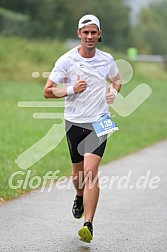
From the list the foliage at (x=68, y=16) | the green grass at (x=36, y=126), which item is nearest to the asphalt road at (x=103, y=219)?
the green grass at (x=36, y=126)

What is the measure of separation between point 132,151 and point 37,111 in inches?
313

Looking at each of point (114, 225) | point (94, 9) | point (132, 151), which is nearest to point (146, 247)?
point (114, 225)

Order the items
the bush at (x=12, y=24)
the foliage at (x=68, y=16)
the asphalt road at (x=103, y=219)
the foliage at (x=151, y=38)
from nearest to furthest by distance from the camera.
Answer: the asphalt road at (x=103, y=219)
the bush at (x=12, y=24)
the foliage at (x=68, y=16)
the foliage at (x=151, y=38)

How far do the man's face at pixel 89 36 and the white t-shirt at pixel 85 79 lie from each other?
0.53 feet

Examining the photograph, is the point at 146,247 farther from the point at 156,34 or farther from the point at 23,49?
the point at 156,34

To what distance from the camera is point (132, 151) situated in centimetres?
1742

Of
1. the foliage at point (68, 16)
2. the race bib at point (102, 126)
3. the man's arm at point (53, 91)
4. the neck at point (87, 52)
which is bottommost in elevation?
the foliage at point (68, 16)

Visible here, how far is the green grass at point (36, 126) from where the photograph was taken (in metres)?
13.8

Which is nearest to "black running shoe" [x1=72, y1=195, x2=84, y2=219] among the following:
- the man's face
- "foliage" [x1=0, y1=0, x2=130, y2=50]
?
the man's face

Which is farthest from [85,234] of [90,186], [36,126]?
[36,126]

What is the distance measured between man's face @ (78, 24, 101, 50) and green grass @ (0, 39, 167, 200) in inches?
129

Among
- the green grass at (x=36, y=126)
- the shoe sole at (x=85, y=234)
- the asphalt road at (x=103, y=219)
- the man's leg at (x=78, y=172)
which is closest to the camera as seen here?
the shoe sole at (x=85, y=234)

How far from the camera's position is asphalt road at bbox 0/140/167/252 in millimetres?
7902

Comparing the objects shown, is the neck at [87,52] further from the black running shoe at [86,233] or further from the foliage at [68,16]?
the foliage at [68,16]
